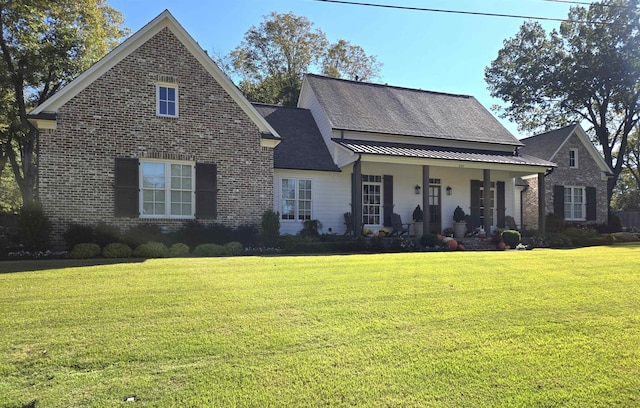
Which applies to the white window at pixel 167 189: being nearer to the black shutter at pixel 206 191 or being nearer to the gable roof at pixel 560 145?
the black shutter at pixel 206 191

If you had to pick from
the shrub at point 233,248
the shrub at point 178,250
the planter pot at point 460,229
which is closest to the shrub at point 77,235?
the shrub at point 178,250

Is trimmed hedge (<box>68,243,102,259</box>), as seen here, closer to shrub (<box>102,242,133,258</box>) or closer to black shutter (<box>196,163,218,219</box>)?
shrub (<box>102,242,133,258</box>)

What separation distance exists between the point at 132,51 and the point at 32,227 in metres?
5.93

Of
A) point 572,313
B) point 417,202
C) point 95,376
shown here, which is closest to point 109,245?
point 95,376

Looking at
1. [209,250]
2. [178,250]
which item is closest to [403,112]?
[209,250]

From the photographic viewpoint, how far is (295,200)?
53.9ft

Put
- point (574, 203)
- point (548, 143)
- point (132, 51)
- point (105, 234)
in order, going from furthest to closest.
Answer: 1. point (548, 143)
2. point (574, 203)
3. point (132, 51)
4. point (105, 234)

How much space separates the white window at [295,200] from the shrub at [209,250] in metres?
4.52

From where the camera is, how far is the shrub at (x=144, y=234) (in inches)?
487

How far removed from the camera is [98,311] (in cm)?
512

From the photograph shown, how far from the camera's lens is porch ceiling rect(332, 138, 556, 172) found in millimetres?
15875

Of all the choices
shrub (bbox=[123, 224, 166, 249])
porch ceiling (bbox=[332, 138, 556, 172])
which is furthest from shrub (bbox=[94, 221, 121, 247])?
porch ceiling (bbox=[332, 138, 556, 172])

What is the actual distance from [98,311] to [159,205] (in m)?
→ 8.43

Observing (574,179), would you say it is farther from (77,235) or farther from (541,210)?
(77,235)
